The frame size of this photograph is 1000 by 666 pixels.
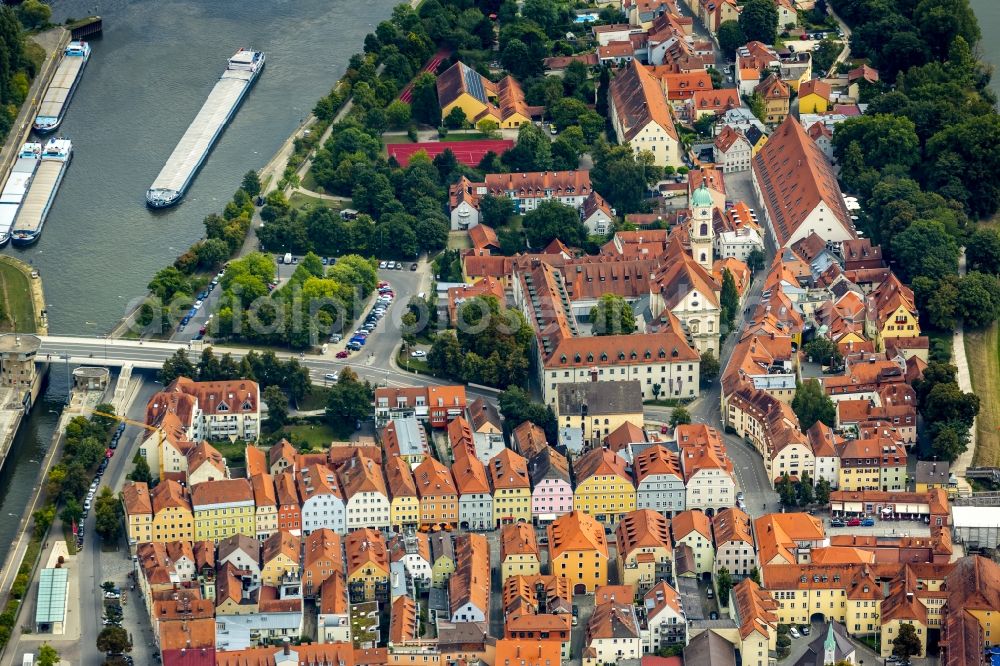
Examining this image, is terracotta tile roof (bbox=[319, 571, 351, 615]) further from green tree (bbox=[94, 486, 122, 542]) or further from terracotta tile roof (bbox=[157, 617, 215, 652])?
green tree (bbox=[94, 486, 122, 542])

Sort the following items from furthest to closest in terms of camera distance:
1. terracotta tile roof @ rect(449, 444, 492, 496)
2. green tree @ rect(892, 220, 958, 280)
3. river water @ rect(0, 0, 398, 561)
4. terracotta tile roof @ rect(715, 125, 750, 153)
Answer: terracotta tile roof @ rect(715, 125, 750, 153)
river water @ rect(0, 0, 398, 561)
green tree @ rect(892, 220, 958, 280)
terracotta tile roof @ rect(449, 444, 492, 496)

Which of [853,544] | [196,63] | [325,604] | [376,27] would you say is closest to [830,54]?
[376,27]

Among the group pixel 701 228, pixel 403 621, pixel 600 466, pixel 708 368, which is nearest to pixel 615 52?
pixel 701 228

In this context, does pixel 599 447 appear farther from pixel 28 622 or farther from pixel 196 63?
pixel 196 63

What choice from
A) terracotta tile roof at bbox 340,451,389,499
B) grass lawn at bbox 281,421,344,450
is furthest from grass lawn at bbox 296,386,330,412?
terracotta tile roof at bbox 340,451,389,499

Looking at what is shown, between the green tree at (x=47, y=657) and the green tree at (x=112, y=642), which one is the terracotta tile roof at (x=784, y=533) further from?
the green tree at (x=47, y=657)

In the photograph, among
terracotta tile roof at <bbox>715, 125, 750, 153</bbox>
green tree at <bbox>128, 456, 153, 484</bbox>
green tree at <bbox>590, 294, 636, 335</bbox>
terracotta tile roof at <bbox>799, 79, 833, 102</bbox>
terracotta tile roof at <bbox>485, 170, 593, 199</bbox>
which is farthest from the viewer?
terracotta tile roof at <bbox>799, 79, 833, 102</bbox>
